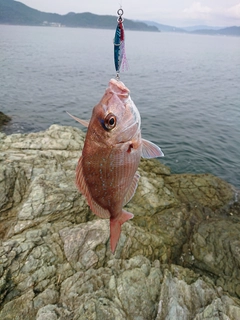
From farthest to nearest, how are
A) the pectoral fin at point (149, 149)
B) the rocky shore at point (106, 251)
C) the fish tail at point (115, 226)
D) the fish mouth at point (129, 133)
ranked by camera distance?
the rocky shore at point (106, 251) → the fish tail at point (115, 226) → the pectoral fin at point (149, 149) → the fish mouth at point (129, 133)

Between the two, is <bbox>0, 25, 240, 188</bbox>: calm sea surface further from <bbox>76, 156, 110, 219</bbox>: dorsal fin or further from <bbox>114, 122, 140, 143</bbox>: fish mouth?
<bbox>114, 122, 140, 143</bbox>: fish mouth

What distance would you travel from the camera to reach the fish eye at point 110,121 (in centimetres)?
271

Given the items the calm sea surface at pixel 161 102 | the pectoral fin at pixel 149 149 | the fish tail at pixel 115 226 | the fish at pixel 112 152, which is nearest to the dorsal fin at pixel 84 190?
the fish at pixel 112 152

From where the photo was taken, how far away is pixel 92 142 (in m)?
2.91

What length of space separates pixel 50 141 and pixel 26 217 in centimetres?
469

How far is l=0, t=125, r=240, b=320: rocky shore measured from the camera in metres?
5.23

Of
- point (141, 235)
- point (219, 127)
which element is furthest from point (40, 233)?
point (219, 127)

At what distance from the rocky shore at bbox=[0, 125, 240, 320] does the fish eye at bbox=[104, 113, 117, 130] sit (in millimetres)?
3881

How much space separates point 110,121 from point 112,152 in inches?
15.1

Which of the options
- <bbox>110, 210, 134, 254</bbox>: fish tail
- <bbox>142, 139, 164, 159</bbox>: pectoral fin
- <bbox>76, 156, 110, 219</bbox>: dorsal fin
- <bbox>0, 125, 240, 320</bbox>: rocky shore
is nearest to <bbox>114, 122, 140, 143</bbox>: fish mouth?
<bbox>142, 139, 164, 159</bbox>: pectoral fin

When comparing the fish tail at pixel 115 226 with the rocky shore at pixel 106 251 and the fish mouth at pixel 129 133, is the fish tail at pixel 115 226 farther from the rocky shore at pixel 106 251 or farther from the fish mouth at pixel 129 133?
the rocky shore at pixel 106 251

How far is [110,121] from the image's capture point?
8.93ft

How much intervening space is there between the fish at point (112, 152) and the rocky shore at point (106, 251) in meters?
2.86

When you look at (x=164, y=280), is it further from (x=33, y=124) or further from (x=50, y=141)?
(x=33, y=124)
